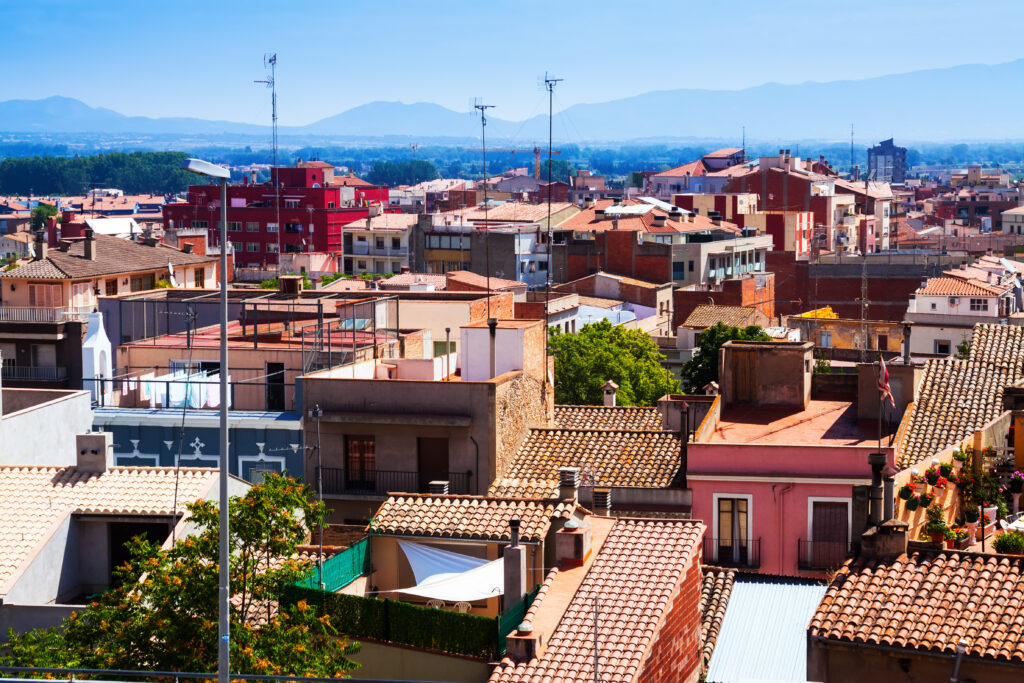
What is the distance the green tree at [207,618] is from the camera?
16.4 m

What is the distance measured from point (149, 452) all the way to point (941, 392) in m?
15.2

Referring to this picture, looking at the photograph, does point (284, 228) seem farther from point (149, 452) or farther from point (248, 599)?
point (248, 599)

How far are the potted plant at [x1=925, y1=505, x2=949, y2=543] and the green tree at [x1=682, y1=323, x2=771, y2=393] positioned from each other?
105 feet

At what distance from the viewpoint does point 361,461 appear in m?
28.0

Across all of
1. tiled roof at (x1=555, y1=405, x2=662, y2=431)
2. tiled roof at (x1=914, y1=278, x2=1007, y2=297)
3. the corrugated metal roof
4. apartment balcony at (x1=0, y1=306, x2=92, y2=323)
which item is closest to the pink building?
the corrugated metal roof

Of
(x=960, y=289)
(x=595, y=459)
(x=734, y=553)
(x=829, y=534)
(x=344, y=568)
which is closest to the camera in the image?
(x=344, y=568)

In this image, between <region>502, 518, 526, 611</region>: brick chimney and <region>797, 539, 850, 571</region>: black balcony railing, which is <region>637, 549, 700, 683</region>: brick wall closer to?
<region>502, 518, 526, 611</region>: brick chimney

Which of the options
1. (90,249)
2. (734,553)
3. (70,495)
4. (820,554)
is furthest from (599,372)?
(70,495)

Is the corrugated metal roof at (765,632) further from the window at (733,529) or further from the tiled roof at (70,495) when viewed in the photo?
the tiled roof at (70,495)

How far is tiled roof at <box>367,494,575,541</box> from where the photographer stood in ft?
66.9

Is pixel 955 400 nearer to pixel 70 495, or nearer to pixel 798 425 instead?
pixel 798 425

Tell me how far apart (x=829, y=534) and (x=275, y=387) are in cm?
1276

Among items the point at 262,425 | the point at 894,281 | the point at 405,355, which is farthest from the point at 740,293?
the point at 262,425

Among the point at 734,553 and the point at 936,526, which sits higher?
the point at 936,526
